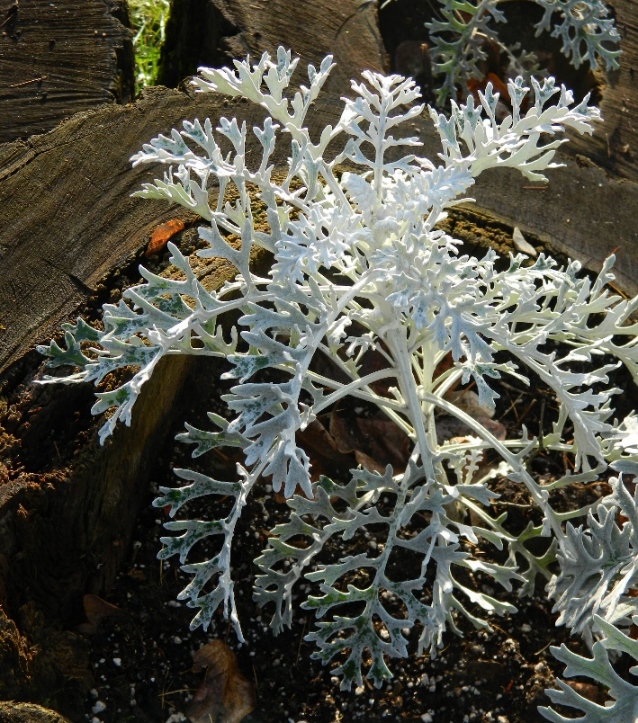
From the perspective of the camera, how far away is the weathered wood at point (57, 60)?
2.59 metres

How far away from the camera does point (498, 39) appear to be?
325cm

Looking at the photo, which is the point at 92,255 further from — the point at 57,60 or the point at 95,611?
the point at 95,611

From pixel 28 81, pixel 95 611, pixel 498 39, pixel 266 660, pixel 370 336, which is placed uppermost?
pixel 28 81

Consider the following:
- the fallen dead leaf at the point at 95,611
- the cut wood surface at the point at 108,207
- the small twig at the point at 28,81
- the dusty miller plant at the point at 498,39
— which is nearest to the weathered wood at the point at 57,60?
the small twig at the point at 28,81

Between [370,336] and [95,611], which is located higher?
[370,336]

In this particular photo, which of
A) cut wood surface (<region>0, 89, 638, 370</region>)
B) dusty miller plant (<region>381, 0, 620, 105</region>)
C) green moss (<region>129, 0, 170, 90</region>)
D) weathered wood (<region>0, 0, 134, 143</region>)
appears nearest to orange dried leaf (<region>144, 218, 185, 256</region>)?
cut wood surface (<region>0, 89, 638, 370</region>)

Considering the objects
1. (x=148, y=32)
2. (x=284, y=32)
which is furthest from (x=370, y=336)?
(x=148, y=32)

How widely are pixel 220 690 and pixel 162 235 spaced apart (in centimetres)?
108

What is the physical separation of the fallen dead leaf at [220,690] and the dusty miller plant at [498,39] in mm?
1863

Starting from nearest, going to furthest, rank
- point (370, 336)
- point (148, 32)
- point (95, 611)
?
point (370, 336) → point (95, 611) → point (148, 32)

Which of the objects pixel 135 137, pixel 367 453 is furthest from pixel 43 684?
pixel 135 137

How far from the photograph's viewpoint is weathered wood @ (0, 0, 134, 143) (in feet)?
8.50

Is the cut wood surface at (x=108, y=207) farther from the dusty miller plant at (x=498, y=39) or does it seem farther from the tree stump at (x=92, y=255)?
the dusty miller plant at (x=498, y=39)

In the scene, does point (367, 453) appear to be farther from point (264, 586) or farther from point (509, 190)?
point (509, 190)
